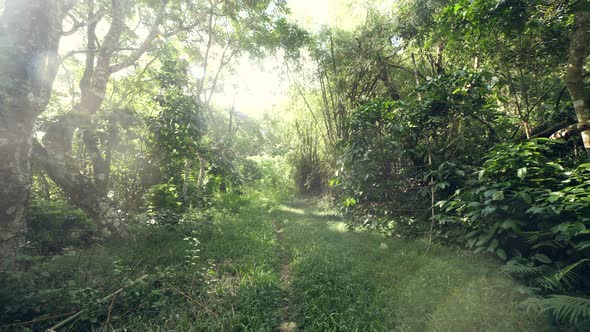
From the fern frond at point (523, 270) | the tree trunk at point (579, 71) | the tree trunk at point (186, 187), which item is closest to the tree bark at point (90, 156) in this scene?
the tree trunk at point (186, 187)

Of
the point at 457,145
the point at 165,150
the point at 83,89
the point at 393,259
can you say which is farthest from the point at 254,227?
the point at 83,89

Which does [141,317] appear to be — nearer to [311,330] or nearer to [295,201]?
[311,330]

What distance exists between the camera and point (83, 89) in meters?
4.90

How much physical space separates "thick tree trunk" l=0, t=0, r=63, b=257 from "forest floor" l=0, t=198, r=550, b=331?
60 cm

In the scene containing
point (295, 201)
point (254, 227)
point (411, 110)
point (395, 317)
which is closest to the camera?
point (395, 317)

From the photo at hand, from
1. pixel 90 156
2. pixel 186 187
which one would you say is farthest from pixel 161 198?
pixel 90 156

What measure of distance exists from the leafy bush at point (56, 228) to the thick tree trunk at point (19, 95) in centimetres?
91

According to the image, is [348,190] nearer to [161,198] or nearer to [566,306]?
[566,306]

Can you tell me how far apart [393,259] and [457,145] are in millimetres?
1810

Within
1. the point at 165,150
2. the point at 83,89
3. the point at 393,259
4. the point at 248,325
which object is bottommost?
the point at 248,325

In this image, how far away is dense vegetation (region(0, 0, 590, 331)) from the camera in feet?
6.40

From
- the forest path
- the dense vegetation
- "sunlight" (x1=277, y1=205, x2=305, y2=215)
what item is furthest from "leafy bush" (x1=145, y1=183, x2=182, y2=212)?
"sunlight" (x1=277, y1=205, x2=305, y2=215)

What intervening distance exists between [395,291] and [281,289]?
1.11 meters

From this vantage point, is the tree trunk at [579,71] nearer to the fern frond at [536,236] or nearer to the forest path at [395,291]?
the fern frond at [536,236]
